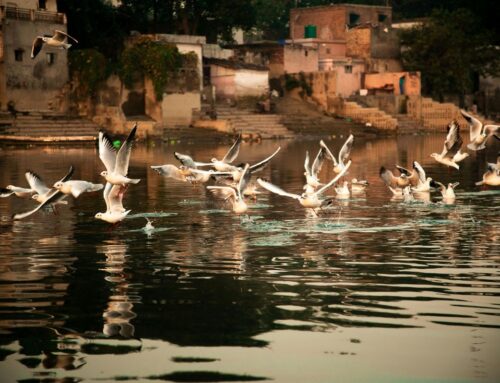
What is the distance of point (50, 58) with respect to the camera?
51031 mm

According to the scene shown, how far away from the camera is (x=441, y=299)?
9.82 metres

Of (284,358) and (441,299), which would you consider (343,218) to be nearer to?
(441,299)

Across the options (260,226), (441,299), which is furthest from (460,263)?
(260,226)

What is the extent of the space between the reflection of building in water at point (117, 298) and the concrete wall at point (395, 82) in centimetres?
5286

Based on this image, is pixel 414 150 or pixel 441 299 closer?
pixel 441 299

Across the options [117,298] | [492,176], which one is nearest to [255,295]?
[117,298]

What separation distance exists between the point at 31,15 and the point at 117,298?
1621 inches

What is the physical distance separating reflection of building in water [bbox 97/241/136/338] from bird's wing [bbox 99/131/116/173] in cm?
115

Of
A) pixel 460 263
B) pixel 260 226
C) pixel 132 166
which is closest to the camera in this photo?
pixel 460 263

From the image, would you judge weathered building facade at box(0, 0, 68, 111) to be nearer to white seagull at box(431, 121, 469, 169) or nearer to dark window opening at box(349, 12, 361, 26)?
dark window opening at box(349, 12, 361, 26)

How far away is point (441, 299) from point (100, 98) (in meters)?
43.7

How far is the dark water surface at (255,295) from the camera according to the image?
764 centimetres

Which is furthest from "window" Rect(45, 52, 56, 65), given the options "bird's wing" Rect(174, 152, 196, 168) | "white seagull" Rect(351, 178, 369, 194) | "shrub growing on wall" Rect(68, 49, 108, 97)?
"bird's wing" Rect(174, 152, 196, 168)

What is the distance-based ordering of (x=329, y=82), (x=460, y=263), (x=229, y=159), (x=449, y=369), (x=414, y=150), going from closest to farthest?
1. (x=449, y=369)
2. (x=460, y=263)
3. (x=229, y=159)
4. (x=414, y=150)
5. (x=329, y=82)
